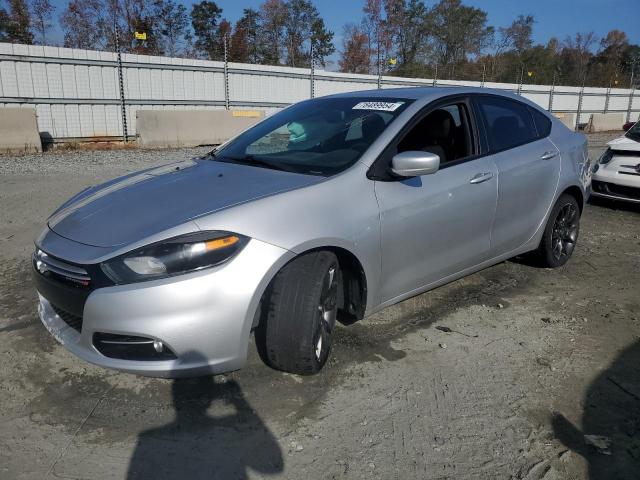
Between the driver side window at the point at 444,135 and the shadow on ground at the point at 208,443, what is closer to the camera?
the shadow on ground at the point at 208,443

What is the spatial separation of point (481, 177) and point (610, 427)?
5.69ft

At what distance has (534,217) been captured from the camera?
13.6ft

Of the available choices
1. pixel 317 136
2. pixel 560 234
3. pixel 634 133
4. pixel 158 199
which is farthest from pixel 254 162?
pixel 634 133

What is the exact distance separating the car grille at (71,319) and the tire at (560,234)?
360 cm

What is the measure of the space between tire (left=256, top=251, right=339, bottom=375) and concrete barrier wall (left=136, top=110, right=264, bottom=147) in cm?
1002

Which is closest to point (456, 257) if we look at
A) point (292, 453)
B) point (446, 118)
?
point (446, 118)

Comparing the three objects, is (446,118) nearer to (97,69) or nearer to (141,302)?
(141,302)

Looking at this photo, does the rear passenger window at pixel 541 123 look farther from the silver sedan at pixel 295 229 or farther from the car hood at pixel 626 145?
the car hood at pixel 626 145

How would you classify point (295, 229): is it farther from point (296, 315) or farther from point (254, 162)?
point (254, 162)

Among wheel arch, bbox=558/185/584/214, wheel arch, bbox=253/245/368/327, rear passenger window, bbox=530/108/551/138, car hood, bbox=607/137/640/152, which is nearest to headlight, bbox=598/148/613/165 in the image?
car hood, bbox=607/137/640/152

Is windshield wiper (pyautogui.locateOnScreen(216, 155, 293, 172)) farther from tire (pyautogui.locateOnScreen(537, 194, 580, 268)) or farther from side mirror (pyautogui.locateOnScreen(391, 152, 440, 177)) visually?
tire (pyautogui.locateOnScreen(537, 194, 580, 268))

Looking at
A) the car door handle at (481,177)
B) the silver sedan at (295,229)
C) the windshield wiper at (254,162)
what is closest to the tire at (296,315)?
the silver sedan at (295,229)

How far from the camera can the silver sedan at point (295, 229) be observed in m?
2.35

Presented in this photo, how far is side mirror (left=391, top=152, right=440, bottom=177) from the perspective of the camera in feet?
9.56
